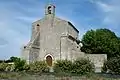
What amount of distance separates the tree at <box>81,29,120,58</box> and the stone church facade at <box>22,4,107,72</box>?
4103mm

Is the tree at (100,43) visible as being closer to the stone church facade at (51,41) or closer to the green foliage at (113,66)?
the stone church facade at (51,41)

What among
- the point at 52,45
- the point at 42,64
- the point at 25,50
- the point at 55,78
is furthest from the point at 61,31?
the point at 55,78

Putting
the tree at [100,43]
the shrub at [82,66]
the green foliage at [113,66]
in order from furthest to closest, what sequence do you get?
1. the tree at [100,43]
2. the green foliage at [113,66]
3. the shrub at [82,66]

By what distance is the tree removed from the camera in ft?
198

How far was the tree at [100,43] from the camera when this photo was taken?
60.5 meters

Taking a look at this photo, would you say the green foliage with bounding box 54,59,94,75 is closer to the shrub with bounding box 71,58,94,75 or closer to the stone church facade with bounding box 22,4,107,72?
the shrub with bounding box 71,58,94,75

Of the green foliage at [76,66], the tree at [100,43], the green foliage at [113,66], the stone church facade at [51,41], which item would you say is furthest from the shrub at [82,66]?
the tree at [100,43]

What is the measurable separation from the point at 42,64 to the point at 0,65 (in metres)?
6.70

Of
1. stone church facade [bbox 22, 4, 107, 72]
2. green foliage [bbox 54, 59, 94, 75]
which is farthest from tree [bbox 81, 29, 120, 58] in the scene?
green foliage [bbox 54, 59, 94, 75]

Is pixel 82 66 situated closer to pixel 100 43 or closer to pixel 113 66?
pixel 113 66

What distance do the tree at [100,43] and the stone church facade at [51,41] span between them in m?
4.10

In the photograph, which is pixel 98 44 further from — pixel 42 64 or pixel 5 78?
pixel 5 78

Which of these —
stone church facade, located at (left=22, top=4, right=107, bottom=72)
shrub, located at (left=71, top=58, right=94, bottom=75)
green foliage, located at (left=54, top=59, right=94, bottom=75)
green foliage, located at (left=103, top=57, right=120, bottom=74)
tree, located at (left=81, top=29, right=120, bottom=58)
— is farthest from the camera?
tree, located at (left=81, top=29, right=120, bottom=58)

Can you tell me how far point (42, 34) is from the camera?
58344 mm
